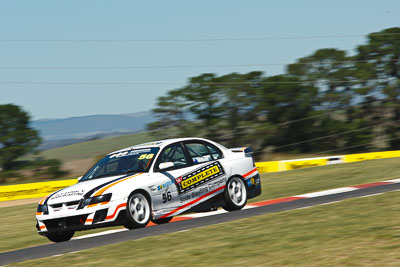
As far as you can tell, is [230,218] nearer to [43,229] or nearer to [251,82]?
[43,229]

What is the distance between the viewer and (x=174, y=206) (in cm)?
1059

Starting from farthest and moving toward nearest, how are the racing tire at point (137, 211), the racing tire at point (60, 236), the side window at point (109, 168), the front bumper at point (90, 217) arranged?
the side window at point (109, 168)
the racing tire at point (60, 236)
the racing tire at point (137, 211)
the front bumper at point (90, 217)

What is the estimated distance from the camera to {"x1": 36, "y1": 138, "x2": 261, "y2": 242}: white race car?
959 centimetres

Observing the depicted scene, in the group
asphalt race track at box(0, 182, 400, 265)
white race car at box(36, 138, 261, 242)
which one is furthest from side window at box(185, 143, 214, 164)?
asphalt race track at box(0, 182, 400, 265)

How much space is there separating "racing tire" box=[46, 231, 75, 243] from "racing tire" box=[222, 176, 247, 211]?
2.73 metres

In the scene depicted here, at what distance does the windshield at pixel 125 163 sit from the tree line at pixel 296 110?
42207 millimetres

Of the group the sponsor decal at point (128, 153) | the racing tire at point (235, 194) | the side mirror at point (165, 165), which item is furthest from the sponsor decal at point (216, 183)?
the sponsor decal at point (128, 153)

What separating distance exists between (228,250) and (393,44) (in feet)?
185

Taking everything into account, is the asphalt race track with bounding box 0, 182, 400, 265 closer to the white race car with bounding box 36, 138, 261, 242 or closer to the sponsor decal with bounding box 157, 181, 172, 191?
the white race car with bounding box 36, 138, 261, 242

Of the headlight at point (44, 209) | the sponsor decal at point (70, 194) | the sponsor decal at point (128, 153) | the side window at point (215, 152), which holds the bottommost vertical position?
the headlight at point (44, 209)

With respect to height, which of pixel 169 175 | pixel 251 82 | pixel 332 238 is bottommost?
pixel 332 238

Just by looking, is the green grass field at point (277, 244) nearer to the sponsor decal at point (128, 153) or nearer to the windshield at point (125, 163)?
the windshield at point (125, 163)

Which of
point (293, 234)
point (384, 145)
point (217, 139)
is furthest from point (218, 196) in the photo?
point (384, 145)

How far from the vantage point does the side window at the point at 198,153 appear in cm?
1136
